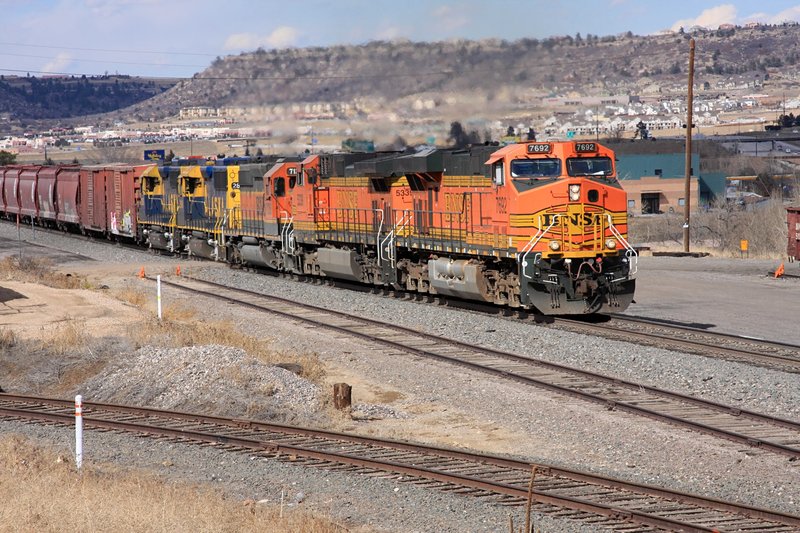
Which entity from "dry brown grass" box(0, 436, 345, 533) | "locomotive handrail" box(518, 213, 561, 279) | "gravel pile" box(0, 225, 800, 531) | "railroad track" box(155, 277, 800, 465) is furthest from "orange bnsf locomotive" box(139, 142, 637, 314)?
"dry brown grass" box(0, 436, 345, 533)

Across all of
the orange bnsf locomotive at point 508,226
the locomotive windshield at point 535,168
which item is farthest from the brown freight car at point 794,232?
the locomotive windshield at point 535,168

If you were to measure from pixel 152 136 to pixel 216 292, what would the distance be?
15962cm

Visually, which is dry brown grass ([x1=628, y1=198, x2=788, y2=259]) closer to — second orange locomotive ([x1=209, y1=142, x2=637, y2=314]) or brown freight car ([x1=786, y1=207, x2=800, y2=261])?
brown freight car ([x1=786, y1=207, x2=800, y2=261])

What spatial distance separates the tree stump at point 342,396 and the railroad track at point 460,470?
49.7 inches

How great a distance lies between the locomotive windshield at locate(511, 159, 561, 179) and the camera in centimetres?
2098

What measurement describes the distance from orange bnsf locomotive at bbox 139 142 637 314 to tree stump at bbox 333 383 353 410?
290 inches

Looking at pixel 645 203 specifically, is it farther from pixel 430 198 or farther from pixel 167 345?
pixel 167 345

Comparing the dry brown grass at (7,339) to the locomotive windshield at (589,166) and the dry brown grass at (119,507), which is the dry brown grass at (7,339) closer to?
the dry brown grass at (119,507)

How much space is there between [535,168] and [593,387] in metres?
6.61

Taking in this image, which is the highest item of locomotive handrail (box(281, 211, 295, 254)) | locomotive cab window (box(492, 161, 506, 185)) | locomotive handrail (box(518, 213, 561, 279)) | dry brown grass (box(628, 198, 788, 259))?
locomotive cab window (box(492, 161, 506, 185))

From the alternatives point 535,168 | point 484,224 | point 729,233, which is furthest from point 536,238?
point 729,233

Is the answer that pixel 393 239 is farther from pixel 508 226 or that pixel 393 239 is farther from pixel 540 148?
pixel 540 148

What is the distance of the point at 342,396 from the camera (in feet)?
46.6

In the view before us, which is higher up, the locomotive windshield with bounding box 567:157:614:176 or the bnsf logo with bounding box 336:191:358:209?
the locomotive windshield with bounding box 567:157:614:176
